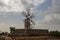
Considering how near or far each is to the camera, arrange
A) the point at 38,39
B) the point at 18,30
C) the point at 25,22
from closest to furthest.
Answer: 1. the point at 38,39
2. the point at 25,22
3. the point at 18,30

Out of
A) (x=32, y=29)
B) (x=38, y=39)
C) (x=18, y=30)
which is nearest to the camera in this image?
(x=38, y=39)

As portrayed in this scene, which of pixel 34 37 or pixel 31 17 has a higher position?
pixel 31 17

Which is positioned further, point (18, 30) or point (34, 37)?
point (18, 30)

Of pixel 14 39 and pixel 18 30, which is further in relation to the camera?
pixel 18 30

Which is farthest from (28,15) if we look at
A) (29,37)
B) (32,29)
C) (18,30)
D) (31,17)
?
(29,37)

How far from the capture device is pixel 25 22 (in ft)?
149

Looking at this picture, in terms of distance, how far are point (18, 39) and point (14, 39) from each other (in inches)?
30.6

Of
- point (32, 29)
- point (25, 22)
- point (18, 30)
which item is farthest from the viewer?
point (18, 30)

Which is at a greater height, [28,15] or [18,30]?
[28,15]

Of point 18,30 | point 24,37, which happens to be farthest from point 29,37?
point 18,30

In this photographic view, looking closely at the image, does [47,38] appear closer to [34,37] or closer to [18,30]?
[34,37]

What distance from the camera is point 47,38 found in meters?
35.9

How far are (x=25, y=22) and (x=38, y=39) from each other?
454 inches

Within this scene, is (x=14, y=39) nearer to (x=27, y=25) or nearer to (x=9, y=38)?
(x=9, y=38)
